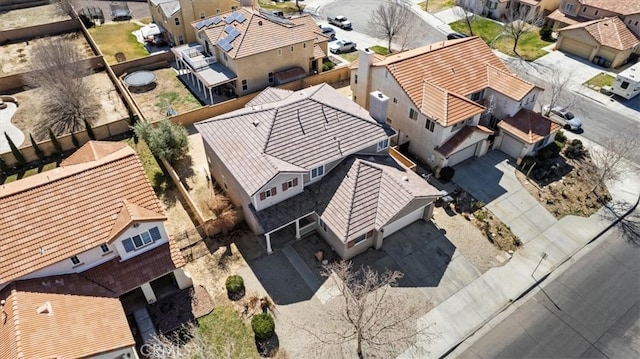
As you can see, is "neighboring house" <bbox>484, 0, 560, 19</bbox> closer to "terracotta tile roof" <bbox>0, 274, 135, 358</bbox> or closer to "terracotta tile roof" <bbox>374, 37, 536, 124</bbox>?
"terracotta tile roof" <bbox>374, 37, 536, 124</bbox>

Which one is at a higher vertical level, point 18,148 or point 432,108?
point 432,108

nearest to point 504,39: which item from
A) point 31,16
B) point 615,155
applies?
point 615,155

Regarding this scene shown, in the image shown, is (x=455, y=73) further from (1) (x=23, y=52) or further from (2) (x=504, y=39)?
(1) (x=23, y=52)

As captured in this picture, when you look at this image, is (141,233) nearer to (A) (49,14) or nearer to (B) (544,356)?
(B) (544,356)

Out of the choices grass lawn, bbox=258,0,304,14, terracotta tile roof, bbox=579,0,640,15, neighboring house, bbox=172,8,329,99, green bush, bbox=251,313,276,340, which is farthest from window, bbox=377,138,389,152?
terracotta tile roof, bbox=579,0,640,15

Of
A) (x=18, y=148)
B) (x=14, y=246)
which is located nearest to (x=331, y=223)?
(x=14, y=246)

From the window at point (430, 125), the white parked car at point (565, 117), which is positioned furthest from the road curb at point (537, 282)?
the window at point (430, 125)
